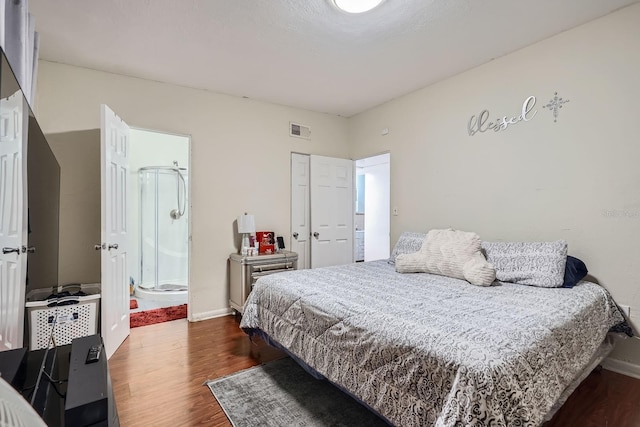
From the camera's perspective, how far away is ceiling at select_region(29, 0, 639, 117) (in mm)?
2127

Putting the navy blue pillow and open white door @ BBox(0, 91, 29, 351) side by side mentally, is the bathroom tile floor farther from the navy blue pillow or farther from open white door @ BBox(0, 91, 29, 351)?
the navy blue pillow

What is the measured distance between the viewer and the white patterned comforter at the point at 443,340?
3.66ft

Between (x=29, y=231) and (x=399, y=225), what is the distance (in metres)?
3.45

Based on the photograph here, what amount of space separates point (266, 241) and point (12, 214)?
2916 mm

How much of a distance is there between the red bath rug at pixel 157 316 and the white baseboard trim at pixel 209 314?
7.6 inches

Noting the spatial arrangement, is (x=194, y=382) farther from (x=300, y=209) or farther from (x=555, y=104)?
(x=555, y=104)

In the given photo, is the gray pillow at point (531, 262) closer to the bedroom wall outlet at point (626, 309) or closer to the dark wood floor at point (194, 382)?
the bedroom wall outlet at point (626, 309)

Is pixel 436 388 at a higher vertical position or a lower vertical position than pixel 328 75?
lower

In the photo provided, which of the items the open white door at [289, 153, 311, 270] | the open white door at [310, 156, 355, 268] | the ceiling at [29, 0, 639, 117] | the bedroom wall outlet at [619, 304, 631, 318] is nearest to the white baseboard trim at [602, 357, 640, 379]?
the bedroom wall outlet at [619, 304, 631, 318]

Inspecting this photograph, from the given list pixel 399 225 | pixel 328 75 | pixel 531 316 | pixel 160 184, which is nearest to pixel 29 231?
pixel 531 316

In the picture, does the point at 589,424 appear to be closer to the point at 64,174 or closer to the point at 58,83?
the point at 64,174

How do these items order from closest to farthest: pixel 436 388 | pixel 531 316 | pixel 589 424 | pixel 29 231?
pixel 29 231
pixel 436 388
pixel 531 316
pixel 589 424

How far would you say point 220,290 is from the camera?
12.0 ft

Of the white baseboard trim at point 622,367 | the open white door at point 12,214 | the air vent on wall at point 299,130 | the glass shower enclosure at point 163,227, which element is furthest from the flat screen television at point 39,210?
the white baseboard trim at point 622,367
